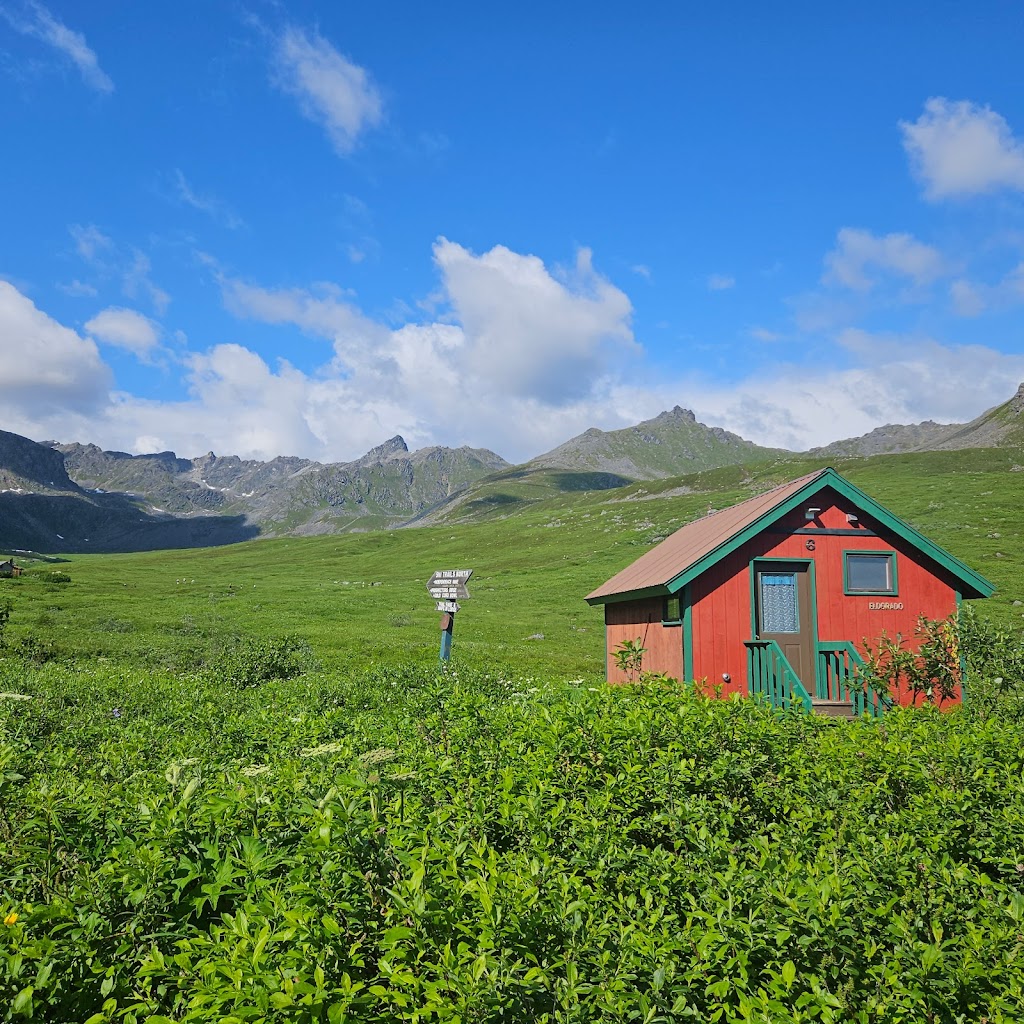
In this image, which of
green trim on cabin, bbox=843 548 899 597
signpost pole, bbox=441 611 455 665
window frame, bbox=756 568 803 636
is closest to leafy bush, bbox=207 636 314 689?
signpost pole, bbox=441 611 455 665

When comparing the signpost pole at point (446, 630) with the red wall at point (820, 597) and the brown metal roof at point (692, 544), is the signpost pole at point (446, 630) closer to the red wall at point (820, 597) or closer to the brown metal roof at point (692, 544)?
the brown metal roof at point (692, 544)

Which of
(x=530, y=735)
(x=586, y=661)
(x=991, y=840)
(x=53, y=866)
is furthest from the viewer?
(x=586, y=661)

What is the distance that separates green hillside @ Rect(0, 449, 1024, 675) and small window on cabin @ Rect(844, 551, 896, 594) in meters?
15.6

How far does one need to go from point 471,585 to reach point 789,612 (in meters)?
55.3

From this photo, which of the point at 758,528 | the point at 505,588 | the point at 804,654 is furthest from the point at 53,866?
the point at 505,588

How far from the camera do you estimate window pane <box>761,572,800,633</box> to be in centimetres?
1847

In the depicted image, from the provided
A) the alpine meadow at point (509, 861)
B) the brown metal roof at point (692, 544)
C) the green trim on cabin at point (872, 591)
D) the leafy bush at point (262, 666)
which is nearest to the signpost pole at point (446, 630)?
the leafy bush at point (262, 666)

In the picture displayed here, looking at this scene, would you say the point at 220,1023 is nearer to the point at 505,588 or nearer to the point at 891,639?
the point at 891,639

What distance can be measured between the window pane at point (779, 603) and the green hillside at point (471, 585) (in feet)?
48.3

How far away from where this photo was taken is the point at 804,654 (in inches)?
725

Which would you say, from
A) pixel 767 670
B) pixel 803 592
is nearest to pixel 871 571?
pixel 803 592

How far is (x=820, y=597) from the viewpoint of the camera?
18.5m

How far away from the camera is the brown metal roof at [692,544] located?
59.0ft

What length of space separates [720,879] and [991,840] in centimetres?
362
